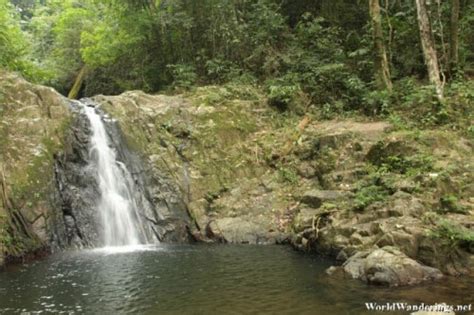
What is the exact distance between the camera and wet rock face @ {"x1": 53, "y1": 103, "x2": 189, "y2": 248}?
13969 mm

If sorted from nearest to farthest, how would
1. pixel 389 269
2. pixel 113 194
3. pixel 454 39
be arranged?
pixel 389 269 < pixel 113 194 < pixel 454 39

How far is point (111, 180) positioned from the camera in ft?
50.7

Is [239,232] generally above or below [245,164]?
below

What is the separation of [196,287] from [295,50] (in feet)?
49.3

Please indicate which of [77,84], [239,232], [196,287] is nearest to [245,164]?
[239,232]

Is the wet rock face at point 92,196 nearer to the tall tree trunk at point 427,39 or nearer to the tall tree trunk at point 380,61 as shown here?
the tall tree trunk at point 380,61

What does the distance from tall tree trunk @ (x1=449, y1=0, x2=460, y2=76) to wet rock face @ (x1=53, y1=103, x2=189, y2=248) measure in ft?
40.0

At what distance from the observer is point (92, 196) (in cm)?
1477

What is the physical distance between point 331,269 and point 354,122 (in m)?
9.16

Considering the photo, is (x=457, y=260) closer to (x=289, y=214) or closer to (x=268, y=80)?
(x=289, y=214)

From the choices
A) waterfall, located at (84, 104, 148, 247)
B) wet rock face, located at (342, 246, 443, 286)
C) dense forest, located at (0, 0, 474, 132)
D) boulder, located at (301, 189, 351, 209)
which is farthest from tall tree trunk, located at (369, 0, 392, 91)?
waterfall, located at (84, 104, 148, 247)

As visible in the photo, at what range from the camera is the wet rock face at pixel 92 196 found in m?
14.0

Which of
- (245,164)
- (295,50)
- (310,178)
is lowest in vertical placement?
(310,178)

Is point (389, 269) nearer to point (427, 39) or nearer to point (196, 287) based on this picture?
point (196, 287)
